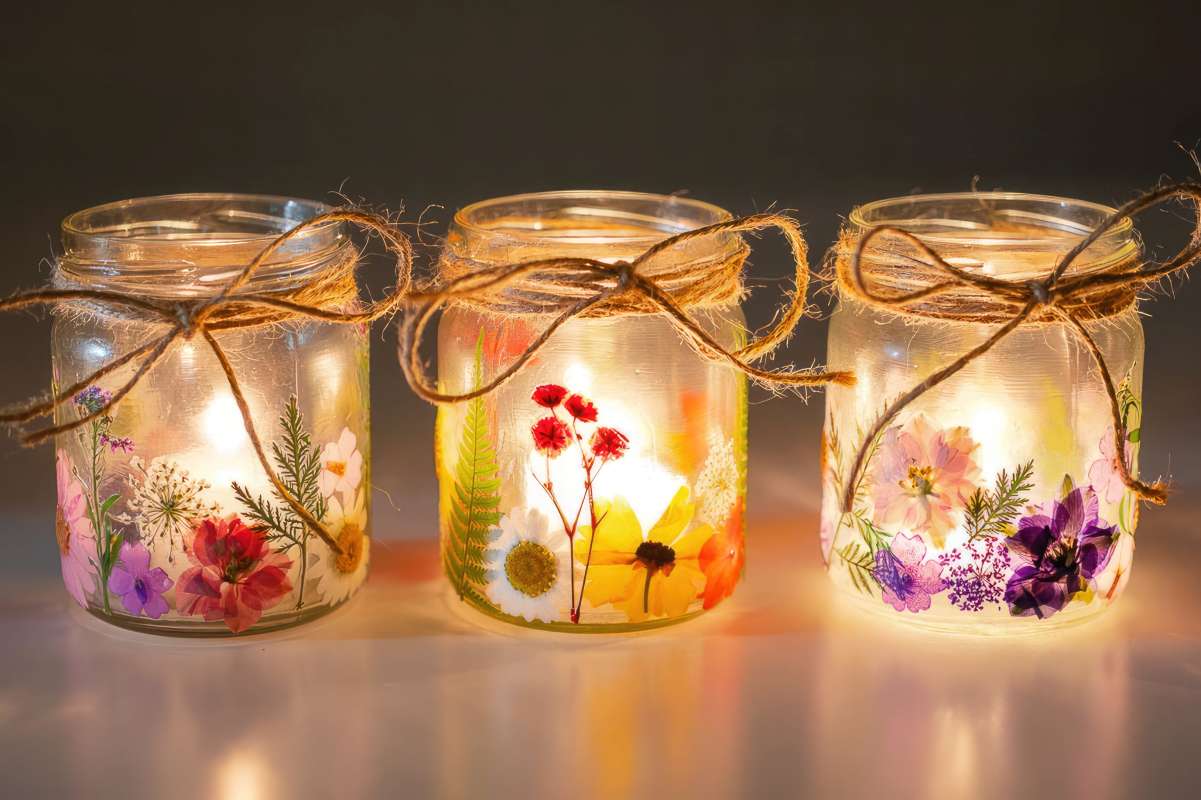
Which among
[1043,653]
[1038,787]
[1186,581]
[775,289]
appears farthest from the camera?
[775,289]

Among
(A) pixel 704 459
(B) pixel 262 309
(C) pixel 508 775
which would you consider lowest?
(C) pixel 508 775

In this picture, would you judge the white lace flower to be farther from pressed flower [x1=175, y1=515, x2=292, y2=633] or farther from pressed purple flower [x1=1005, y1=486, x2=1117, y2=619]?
pressed flower [x1=175, y1=515, x2=292, y2=633]

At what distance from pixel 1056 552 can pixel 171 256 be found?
1.11 meters

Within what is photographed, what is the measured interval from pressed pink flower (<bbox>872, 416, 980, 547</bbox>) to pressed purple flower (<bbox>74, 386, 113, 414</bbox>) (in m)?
0.93

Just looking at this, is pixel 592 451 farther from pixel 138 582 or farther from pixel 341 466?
pixel 138 582

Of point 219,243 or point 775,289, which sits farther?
point 775,289

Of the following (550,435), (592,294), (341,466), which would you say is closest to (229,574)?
(341,466)

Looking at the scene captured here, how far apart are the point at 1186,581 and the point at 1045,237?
515mm

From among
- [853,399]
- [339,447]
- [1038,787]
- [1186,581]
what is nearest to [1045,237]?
[853,399]

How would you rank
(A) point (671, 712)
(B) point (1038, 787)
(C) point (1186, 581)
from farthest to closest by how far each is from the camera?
(C) point (1186, 581)
(A) point (671, 712)
(B) point (1038, 787)

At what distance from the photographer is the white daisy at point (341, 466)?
2129 mm

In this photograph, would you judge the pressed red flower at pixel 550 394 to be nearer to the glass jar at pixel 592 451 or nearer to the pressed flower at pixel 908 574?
the glass jar at pixel 592 451

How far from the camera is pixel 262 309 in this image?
2.01m

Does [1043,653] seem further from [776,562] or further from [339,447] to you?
[339,447]
